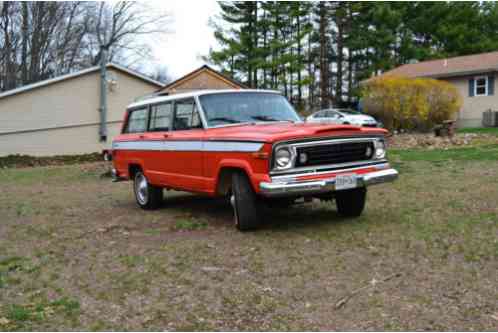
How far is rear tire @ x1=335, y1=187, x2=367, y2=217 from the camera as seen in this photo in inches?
283

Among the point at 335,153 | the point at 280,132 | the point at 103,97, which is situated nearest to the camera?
the point at 280,132

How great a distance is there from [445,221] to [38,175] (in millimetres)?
13296

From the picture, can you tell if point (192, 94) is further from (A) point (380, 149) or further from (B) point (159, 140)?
(A) point (380, 149)

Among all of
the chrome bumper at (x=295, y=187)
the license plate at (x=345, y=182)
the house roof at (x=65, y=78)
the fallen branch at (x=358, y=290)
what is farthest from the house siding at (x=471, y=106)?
the fallen branch at (x=358, y=290)

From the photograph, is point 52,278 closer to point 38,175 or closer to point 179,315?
point 179,315

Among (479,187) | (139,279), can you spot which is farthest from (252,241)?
(479,187)

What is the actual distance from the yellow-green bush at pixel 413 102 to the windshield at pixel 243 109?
17.3 meters

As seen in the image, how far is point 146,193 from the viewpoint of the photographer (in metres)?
8.97

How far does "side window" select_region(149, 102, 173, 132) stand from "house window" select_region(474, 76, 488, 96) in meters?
25.1

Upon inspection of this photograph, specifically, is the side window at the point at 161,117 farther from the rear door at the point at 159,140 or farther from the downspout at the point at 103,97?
the downspout at the point at 103,97

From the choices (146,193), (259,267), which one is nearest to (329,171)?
(259,267)

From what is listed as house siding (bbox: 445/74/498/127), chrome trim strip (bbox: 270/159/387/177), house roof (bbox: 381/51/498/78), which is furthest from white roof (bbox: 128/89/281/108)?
house roof (bbox: 381/51/498/78)

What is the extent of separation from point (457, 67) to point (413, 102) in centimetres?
925

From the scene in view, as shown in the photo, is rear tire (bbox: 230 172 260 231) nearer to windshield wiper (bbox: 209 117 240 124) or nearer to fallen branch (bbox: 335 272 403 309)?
windshield wiper (bbox: 209 117 240 124)
